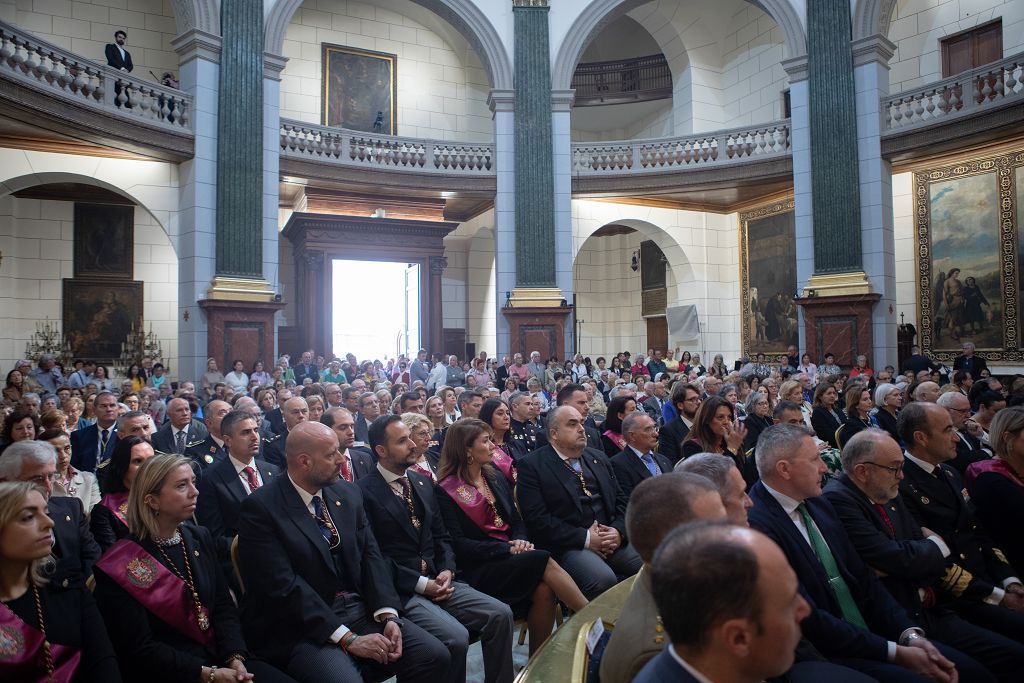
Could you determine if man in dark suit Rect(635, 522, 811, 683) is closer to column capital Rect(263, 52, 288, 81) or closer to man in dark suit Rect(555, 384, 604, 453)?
man in dark suit Rect(555, 384, 604, 453)

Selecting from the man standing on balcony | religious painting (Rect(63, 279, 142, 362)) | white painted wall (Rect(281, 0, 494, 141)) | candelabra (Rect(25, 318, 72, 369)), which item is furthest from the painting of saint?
candelabra (Rect(25, 318, 72, 369))

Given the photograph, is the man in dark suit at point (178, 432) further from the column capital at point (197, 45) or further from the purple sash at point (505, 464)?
the column capital at point (197, 45)

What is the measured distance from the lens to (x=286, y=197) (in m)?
16.5

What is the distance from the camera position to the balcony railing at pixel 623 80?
18.6 metres

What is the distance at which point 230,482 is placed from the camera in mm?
4004

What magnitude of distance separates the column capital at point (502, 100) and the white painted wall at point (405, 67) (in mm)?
2369

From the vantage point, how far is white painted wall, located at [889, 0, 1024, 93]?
12.9 metres

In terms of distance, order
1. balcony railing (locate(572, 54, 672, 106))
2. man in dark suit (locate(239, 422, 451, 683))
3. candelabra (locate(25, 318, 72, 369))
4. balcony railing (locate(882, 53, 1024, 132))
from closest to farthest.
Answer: man in dark suit (locate(239, 422, 451, 683)) → balcony railing (locate(882, 53, 1024, 132)) → candelabra (locate(25, 318, 72, 369)) → balcony railing (locate(572, 54, 672, 106))

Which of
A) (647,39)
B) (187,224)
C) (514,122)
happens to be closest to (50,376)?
(187,224)

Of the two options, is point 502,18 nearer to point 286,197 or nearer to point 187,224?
point 286,197

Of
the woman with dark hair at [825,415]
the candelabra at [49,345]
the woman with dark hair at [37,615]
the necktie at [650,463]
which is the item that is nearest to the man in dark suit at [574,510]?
the necktie at [650,463]

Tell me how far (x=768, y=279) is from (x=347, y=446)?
14286 mm

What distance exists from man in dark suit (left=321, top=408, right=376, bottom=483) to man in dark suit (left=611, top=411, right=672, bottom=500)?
1.66 m

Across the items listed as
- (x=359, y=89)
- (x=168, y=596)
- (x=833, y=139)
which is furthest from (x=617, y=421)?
(x=359, y=89)
